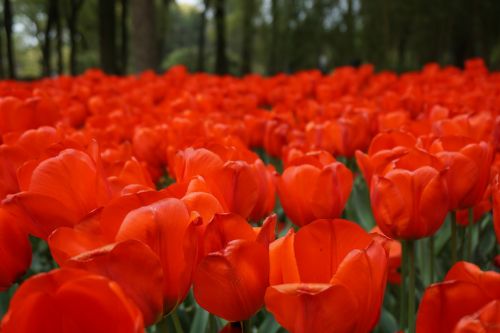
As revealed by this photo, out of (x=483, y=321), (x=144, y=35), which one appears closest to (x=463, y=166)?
(x=483, y=321)

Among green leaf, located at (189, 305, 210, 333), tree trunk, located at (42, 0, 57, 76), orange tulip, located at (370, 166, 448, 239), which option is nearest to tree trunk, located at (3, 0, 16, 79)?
tree trunk, located at (42, 0, 57, 76)

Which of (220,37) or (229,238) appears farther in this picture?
(220,37)

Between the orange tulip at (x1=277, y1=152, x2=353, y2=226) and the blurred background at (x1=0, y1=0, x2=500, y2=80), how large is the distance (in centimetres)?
931

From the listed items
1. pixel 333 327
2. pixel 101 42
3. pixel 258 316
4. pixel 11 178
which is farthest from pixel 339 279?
pixel 101 42

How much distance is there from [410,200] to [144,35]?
9.68 m

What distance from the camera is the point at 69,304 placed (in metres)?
0.69

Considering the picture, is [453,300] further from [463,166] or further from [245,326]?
[463,166]

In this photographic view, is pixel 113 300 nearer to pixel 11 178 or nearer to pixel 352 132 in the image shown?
pixel 11 178

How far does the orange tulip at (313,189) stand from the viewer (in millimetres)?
1355

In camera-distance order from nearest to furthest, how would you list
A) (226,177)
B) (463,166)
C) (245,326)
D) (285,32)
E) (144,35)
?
(245,326), (226,177), (463,166), (144,35), (285,32)

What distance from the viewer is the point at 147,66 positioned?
10727 mm

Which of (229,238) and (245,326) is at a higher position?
(229,238)

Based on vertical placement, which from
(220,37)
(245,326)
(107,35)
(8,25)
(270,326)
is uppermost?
(8,25)

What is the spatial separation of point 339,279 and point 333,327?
0.06 metres
